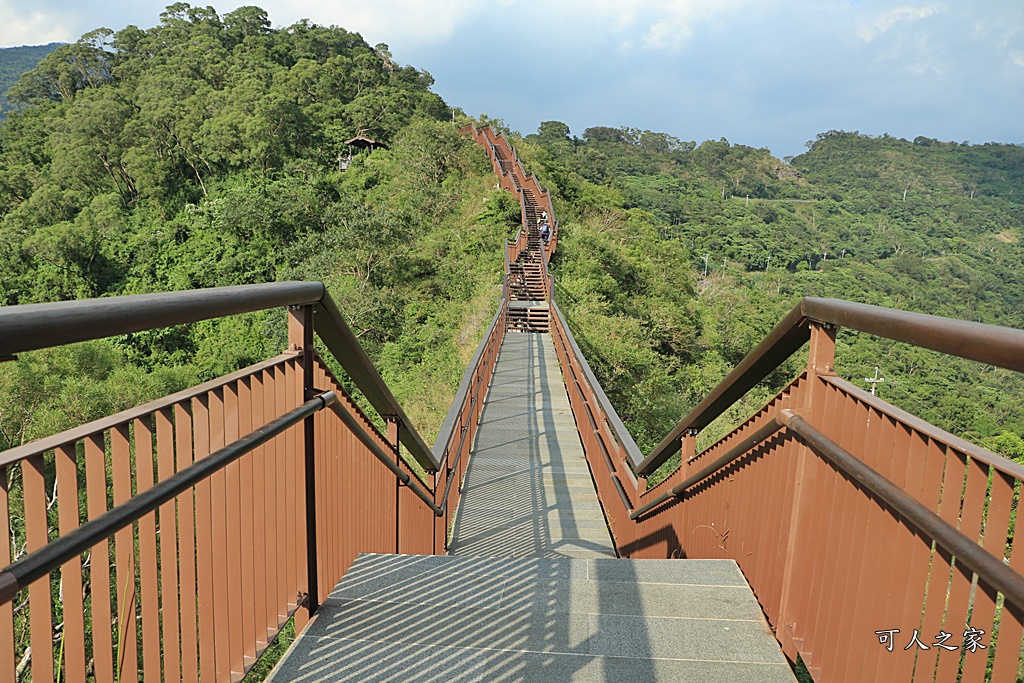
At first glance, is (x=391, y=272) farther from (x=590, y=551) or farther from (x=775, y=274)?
(x=775, y=274)

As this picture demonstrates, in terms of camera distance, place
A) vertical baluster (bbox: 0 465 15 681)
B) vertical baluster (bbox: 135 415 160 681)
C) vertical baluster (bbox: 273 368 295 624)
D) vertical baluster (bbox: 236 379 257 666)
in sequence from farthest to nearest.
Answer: vertical baluster (bbox: 273 368 295 624) → vertical baluster (bbox: 236 379 257 666) → vertical baluster (bbox: 135 415 160 681) → vertical baluster (bbox: 0 465 15 681)

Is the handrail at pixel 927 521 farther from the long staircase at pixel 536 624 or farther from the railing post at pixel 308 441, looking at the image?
the railing post at pixel 308 441

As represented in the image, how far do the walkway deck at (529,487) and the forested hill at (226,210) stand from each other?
17.9ft

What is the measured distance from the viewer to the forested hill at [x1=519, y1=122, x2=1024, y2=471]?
81.2 feet

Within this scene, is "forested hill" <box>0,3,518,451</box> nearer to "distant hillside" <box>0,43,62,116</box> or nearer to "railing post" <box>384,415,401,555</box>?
"railing post" <box>384,415,401,555</box>

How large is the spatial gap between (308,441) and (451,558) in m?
1.23

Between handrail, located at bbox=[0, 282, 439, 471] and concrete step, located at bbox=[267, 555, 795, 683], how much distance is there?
→ 0.97 m

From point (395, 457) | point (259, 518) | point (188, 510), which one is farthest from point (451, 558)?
point (188, 510)

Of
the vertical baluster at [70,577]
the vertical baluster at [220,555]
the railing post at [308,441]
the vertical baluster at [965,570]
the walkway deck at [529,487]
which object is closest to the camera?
the vertical baluster at [70,577]

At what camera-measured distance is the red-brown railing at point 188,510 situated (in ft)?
3.84

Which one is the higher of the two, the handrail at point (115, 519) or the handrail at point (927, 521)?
the handrail at point (115, 519)

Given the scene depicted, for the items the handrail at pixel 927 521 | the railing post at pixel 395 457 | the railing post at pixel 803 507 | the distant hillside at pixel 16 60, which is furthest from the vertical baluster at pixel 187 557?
the distant hillside at pixel 16 60

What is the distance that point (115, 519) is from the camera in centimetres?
125

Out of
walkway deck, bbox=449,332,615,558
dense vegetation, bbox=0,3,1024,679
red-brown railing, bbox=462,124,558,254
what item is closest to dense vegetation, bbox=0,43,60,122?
dense vegetation, bbox=0,3,1024,679
